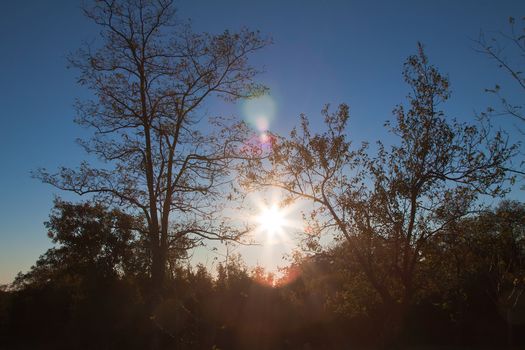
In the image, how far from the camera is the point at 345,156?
39.2 feet

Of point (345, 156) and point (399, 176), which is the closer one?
point (399, 176)

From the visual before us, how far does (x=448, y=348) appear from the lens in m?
21.9

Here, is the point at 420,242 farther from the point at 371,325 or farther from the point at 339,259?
the point at 371,325

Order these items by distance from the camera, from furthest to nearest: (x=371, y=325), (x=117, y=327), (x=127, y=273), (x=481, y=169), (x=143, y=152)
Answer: (x=127, y=273)
(x=371, y=325)
(x=117, y=327)
(x=143, y=152)
(x=481, y=169)

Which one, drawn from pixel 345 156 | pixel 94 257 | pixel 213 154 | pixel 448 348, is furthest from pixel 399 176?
pixel 94 257

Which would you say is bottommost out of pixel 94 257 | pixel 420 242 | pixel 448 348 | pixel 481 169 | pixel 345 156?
pixel 448 348

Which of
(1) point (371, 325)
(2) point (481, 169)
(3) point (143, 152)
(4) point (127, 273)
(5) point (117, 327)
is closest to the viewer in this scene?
(2) point (481, 169)

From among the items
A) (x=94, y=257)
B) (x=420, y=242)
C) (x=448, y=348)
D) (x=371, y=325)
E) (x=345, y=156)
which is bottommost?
(x=448, y=348)

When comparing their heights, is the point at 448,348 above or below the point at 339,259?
below

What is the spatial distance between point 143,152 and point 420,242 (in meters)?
9.90

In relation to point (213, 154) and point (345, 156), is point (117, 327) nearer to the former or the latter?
point (213, 154)

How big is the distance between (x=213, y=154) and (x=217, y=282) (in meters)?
7.60

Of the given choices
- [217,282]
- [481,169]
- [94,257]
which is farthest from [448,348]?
[94,257]

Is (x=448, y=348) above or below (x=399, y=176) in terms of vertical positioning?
below
